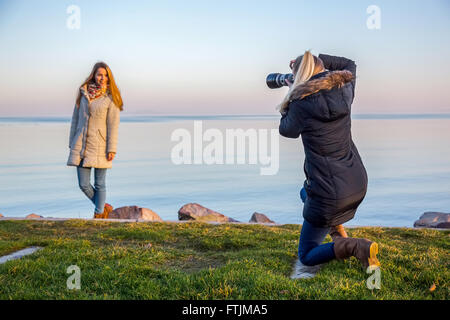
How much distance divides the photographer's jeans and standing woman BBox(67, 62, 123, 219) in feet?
13.1

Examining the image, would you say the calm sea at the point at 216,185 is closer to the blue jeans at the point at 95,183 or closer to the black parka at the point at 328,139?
Answer: the blue jeans at the point at 95,183

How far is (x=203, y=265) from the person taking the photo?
470 cm

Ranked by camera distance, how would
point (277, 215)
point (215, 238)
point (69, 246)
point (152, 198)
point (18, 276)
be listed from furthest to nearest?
1. point (152, 198)
2. point (277, 215)
3. point (215, 238)
4. point (69, 246)
5. point (18, 276)

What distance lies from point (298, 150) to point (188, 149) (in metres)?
6.33

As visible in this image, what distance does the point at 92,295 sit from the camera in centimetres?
355

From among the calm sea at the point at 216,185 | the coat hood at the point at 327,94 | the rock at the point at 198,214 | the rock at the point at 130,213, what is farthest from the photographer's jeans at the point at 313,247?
the calm sea at the point at 216,185

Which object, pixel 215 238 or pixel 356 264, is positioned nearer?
pixel 356 264

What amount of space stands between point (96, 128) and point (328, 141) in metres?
4.56

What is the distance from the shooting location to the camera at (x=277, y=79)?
412 cm

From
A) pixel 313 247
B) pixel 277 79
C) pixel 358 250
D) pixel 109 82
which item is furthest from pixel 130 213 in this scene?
pixel 358 250

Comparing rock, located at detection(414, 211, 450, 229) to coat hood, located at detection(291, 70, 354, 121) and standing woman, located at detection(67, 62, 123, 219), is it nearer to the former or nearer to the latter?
coat hood, located at detection(291, 70, 354, 121)

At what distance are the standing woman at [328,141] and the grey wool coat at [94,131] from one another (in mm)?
4027

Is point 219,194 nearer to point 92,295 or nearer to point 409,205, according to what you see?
point 409,205
